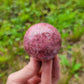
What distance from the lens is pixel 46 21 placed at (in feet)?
7.39

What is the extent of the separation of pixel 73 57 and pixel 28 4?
1.23 m

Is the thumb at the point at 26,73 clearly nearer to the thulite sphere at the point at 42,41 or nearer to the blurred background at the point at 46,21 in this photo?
the thulite sphere at the point at 42,41

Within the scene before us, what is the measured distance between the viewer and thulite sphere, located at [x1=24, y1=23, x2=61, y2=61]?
2.71 feet

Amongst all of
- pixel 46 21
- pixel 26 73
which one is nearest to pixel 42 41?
pixel 26 73

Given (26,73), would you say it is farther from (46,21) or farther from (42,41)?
(46,21)

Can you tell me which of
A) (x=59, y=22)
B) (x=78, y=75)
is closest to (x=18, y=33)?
(x=59, y=22)

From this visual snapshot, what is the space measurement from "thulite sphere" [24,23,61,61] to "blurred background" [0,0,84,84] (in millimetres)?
854

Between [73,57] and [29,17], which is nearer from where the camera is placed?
[73,57]

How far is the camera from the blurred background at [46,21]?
1764mm

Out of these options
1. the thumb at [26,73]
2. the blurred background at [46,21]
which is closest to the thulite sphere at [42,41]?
the thumb at [26,73]

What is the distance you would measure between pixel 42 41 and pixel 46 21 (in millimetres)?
1463

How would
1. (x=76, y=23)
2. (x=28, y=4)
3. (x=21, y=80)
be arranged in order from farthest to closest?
(x=28, y=4), (x=76, y=23), (x=21, y=80)

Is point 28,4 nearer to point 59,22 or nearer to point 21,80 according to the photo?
point 59,22

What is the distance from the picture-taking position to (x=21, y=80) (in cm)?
102
